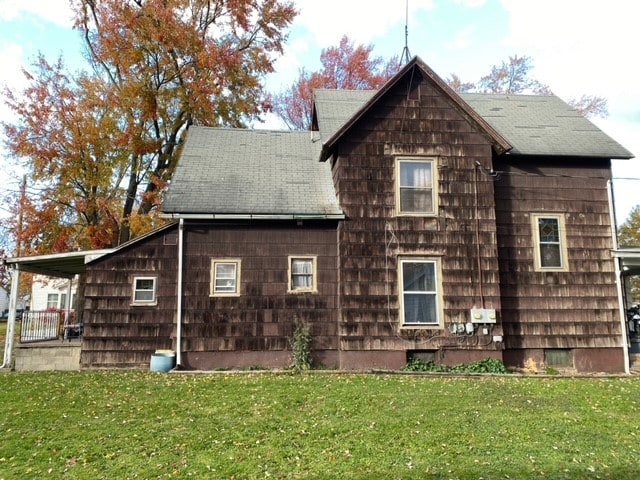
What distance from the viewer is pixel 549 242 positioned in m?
12.8

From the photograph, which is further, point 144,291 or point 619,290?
point 619,290

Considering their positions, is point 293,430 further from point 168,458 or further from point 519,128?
point 519,128

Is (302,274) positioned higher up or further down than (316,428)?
higher up

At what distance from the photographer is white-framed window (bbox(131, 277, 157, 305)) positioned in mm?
11839

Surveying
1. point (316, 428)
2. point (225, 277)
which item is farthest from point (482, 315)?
point (316, 428)

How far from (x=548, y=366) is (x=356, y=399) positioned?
20.8 ft

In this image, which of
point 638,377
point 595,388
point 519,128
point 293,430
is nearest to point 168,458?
point 293,430

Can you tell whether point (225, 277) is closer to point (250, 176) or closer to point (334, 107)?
point (250, 176)

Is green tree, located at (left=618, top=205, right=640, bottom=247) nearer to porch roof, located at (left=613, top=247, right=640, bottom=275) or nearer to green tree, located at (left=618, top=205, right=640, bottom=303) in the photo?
green tree, located at (left=618, top=205, right=640, bottom=303)

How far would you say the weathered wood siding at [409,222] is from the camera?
1179 cm

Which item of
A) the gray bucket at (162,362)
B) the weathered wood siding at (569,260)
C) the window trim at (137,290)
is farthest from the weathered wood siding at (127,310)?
the weathered wood siding at (569,260)

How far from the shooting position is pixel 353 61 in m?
27.4

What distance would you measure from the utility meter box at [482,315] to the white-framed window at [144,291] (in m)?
7.64

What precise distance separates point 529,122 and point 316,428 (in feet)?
37.7
